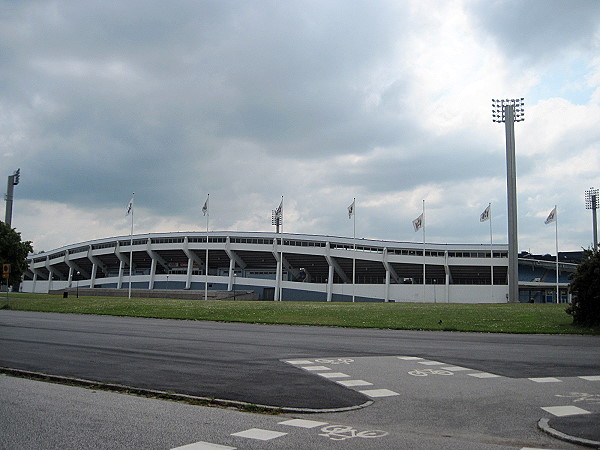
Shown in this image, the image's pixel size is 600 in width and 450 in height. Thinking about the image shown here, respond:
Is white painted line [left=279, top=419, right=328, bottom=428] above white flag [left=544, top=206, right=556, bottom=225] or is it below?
below

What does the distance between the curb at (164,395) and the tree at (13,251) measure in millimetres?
64570

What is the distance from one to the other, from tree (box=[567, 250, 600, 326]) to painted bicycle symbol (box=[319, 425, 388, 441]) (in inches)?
859

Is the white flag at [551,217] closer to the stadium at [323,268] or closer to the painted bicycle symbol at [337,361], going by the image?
the stadium at [323,268]

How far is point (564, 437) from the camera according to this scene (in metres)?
6.90

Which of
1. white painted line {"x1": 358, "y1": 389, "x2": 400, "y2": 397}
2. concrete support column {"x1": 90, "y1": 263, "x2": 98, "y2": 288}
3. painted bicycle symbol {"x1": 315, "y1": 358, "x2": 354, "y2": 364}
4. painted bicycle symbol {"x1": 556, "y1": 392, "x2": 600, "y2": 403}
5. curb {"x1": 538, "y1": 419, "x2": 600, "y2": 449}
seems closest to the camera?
curb {"x1": 538, "y1": 419, "x2": 600, "y2": 449}

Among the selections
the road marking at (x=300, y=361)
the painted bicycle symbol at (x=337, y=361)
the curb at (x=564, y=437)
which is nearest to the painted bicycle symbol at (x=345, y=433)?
the curb at (x=564, y=437)

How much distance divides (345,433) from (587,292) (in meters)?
22.7

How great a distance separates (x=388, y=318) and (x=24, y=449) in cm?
2562

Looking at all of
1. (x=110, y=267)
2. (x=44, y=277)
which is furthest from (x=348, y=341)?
(x=44, y=277)

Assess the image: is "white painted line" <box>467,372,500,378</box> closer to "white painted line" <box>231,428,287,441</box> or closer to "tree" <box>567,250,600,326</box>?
"white painted line" <box>231,428,287,441</box>

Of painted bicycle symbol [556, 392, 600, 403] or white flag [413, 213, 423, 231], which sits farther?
white flag [413, 213, 423, 231]

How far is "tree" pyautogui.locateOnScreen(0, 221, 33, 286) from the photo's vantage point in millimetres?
69000

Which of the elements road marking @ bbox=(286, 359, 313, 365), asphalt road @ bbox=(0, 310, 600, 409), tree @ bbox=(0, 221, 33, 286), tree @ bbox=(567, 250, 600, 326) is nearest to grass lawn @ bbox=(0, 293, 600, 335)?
tree @ bbox=(567, 250, 600, 326)

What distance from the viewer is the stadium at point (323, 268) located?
73938 millimetres
